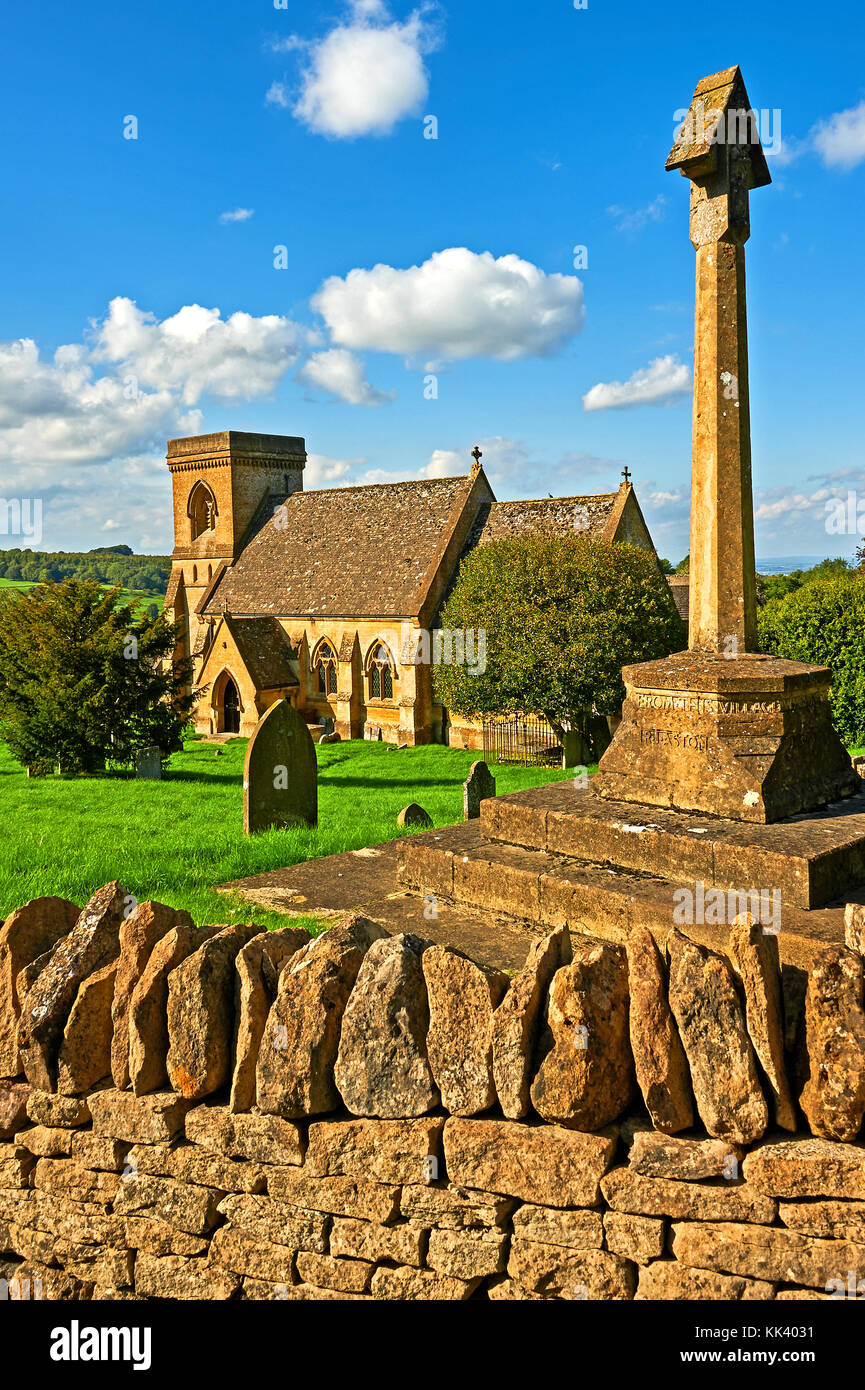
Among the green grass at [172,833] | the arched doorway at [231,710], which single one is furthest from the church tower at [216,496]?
the green grass at [172,833]

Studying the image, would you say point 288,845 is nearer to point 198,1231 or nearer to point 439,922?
point 439,922

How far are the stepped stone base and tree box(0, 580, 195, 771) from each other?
16099 millimetres

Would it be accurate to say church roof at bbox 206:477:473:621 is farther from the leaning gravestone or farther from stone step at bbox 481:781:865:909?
stone step at bbox 481:781:865:909

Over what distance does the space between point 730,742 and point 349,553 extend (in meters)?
32.0

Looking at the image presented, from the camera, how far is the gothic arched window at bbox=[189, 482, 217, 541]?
4494 centimetres

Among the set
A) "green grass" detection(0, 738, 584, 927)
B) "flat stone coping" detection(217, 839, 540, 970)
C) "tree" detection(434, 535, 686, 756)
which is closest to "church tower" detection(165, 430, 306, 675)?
"tree" detection(434, 535, 686, 756)

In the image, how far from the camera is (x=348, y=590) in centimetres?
3544

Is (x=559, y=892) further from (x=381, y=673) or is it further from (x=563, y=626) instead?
(x=381, y=673)

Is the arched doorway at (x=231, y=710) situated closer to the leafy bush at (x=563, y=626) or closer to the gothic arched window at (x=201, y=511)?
the leafy bush at (x=563, y=626)

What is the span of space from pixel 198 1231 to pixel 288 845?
5.65m

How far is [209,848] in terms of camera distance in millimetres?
9039

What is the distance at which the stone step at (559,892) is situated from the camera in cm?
486

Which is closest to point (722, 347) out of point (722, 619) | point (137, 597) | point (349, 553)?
point (722, 619)
